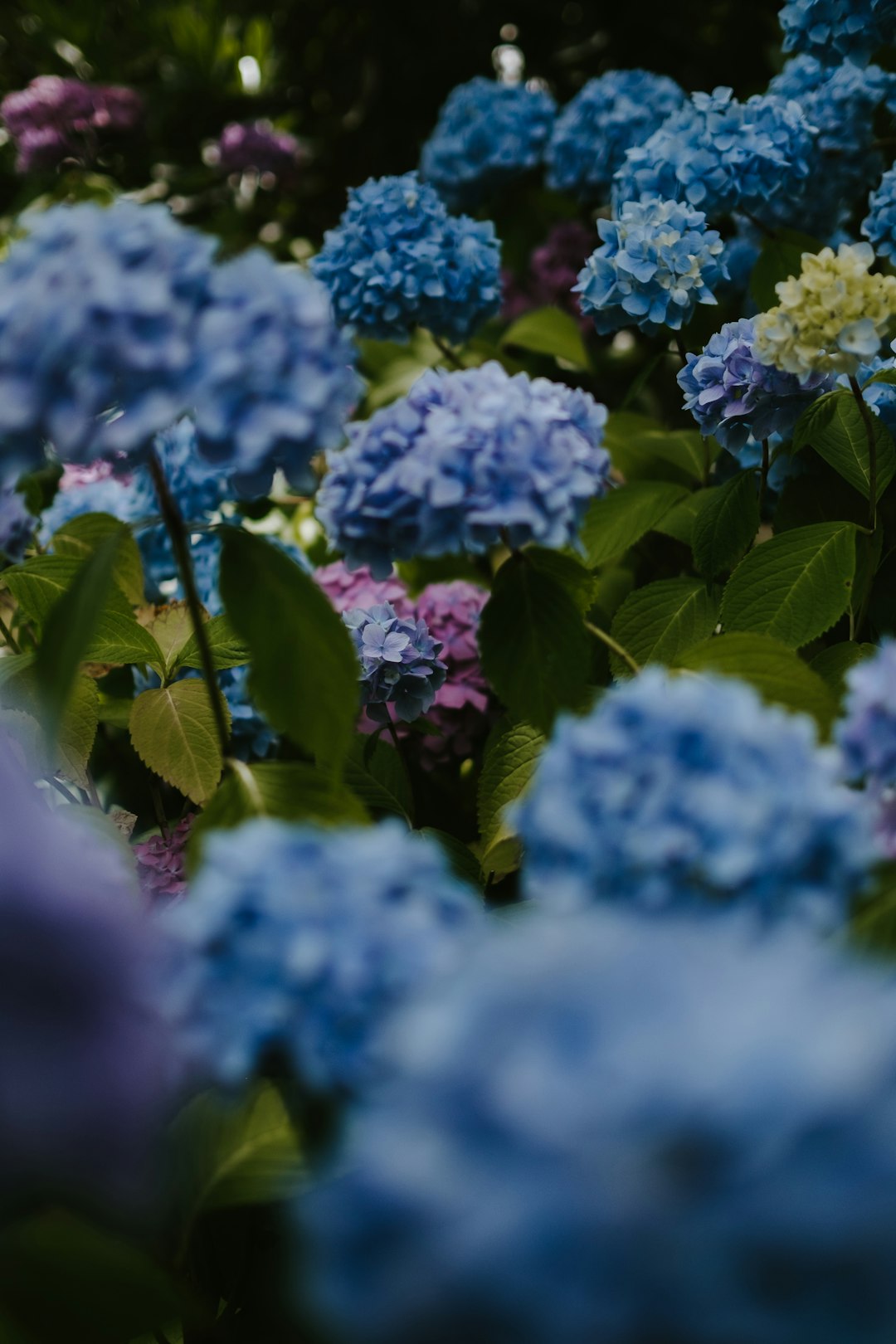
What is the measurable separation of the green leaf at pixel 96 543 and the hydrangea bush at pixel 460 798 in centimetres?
2

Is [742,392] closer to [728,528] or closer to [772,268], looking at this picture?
[728,528]

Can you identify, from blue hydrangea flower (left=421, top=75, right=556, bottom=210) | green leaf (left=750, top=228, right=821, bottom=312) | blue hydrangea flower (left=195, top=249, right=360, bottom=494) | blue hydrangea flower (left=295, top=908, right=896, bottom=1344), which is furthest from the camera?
blue hydrangea flower (left=421, top=75, right=556, bottom=210)

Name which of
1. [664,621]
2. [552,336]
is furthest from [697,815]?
[552,336]

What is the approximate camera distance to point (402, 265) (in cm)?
116

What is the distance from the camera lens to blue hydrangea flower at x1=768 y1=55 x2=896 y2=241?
115cm

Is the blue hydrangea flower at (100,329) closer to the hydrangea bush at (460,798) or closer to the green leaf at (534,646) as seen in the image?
the hydrangea bush at (460,798)

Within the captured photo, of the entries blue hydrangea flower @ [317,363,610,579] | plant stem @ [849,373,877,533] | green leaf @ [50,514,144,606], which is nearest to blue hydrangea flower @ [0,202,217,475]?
blue hydrangea flower @ [317,363,610,579]

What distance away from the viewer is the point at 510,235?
176 cm

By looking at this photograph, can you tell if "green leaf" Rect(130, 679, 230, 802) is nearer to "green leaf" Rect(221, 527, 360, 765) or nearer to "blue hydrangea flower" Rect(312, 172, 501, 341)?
"green leaf" Rect(221, 527, 360, 765)

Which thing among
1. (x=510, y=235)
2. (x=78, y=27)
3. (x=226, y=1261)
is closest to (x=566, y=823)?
(x=226, y=1261)

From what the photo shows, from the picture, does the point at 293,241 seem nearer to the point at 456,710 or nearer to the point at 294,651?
the point at 456,710

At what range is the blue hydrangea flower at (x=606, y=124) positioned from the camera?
1422 mm

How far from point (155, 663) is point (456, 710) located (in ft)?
0.97

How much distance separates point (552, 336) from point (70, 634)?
1.09 metres
